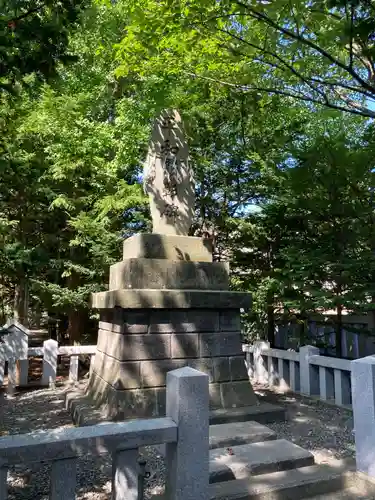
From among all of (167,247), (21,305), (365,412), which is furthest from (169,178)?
(21,305)

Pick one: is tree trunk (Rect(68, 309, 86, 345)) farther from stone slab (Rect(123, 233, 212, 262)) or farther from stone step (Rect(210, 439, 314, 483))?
stone step (Rect(210, 439, 314, 483))

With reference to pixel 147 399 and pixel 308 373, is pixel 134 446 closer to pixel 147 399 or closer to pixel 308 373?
pixel 147 399

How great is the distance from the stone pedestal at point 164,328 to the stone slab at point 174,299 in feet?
0.04

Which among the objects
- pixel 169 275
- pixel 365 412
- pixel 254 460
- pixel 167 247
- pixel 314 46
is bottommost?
pixel 254 460

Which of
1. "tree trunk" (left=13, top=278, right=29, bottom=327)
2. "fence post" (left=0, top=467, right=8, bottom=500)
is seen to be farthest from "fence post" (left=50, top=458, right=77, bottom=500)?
"tree trunk" (left=13, top=278, right=29, bottom=327)

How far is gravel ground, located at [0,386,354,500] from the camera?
9.97 feet

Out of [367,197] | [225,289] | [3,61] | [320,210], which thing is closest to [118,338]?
[225,289]

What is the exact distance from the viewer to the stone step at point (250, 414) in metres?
4.37

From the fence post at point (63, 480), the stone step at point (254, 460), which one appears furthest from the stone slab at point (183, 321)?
the fence post at point (63, 480)

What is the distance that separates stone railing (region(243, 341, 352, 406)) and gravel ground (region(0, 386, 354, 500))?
0.87ft

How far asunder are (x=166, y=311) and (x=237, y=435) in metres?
1.60

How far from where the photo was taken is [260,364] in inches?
284

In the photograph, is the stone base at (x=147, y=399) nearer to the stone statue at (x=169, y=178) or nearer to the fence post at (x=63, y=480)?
the stone statue at (x=169, y=178)

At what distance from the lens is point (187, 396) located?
7.29 feet
